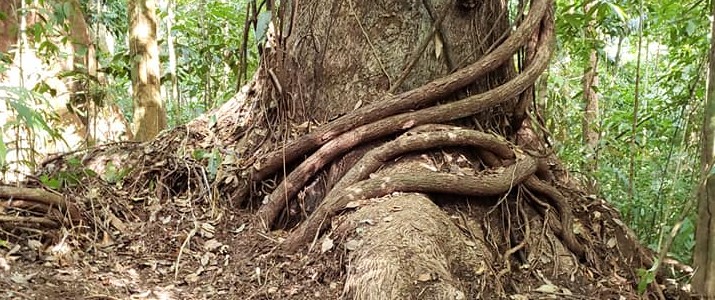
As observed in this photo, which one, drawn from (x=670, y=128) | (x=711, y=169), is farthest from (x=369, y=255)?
(x=670, y=128)

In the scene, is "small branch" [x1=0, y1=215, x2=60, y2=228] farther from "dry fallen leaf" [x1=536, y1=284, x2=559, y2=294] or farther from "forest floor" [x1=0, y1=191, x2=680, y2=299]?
"dry fallen leaf" [x1=536, y1=284, x2=559, y2=294]

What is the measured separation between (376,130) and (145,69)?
2708 millimetres

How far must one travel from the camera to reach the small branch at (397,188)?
2588 mm

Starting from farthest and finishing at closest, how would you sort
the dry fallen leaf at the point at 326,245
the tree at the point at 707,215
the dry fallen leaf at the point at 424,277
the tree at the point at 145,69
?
the tree at the point at 145,69 → the tree at the point at 707,215 → the dry fallen leaf at the point at 326,245 → the dry fallen leaf at the point at 424,277

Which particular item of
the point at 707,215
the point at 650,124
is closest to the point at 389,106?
the point at 707,215

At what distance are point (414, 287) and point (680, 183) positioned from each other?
9.80 ft

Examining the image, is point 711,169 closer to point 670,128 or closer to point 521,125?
point 521,125

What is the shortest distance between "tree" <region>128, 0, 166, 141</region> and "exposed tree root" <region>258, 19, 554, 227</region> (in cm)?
225

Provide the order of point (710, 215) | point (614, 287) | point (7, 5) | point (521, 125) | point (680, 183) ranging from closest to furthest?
point (710, 215) < point (614, 287) < point (521, 125) < point (680, 183) < point (7, 5)

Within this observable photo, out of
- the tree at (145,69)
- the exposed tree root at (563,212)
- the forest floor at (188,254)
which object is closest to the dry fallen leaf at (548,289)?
the forest floor at (188,254)

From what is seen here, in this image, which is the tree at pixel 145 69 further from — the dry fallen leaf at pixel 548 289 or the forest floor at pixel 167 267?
the dry fallen leaf at pixel 548 289

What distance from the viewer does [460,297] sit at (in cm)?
209

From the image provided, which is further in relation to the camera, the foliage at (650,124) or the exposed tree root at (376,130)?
the foliage at (650,124)

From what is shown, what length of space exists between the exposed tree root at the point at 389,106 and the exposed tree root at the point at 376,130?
40mm
